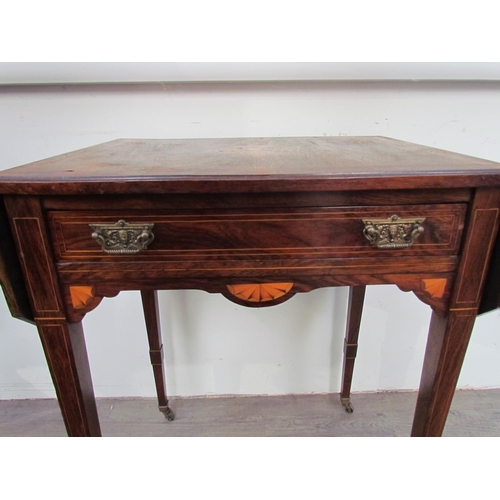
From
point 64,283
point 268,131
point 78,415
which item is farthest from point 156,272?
point 268,131

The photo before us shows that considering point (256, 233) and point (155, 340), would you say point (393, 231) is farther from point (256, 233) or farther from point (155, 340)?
point (155, 340)

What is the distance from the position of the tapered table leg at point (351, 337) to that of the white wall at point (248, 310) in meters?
0.08

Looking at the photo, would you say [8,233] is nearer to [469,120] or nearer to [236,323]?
[236,323]

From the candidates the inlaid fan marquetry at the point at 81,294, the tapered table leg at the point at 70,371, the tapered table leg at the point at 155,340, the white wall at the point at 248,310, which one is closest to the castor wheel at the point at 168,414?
the tapered table leg at the point at 155,340

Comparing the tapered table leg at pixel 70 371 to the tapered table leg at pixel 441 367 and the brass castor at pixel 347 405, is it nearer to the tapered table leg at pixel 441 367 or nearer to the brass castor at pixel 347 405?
the tapered table leg at pixel 441 367

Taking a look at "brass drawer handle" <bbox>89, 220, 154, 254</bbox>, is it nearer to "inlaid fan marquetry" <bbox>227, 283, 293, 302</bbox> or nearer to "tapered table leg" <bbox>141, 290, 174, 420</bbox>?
"inlaid fan marquetry" <bbox>227, 283, 293, 302</bbox>

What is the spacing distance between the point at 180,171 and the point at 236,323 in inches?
28.4

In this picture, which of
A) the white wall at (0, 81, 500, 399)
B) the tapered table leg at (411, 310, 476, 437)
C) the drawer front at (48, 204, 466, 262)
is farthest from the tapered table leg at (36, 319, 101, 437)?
A: the tapered table leg at (411, 310, 476, 437)

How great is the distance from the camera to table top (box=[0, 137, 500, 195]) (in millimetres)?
464

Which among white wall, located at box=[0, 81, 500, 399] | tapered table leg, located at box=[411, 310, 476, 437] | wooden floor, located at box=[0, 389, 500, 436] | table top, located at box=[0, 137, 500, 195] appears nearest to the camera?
table top, located at box=[0, 137, 500, 195]

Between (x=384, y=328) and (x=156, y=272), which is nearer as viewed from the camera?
(x=156, y=272)

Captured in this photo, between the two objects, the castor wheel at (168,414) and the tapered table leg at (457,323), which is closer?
the tapered table leg at (457,323)

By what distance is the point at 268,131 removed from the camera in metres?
0.94

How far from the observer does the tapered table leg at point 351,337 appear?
39.1 inches
